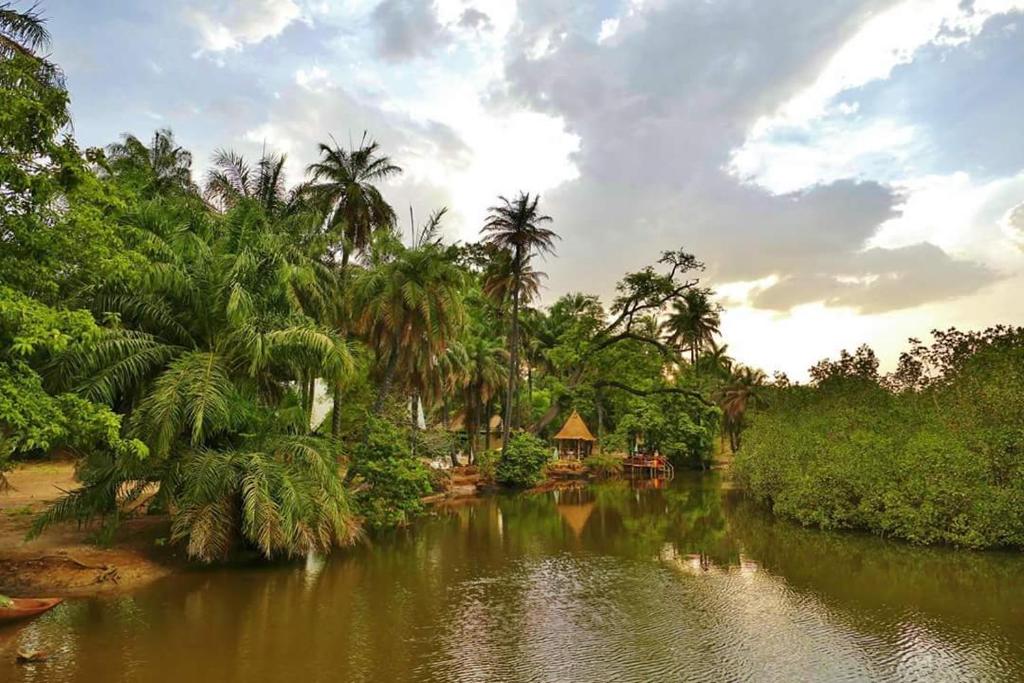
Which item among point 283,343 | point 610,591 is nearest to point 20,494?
point 283,343

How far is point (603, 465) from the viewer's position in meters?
38.4

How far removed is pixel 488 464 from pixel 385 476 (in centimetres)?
1365

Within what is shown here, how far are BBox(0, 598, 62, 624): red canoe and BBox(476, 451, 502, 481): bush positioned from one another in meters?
22.1

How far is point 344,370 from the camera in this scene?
13.5 m

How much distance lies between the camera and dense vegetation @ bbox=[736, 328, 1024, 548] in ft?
49.7

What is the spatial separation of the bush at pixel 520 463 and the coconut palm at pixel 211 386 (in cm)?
1640

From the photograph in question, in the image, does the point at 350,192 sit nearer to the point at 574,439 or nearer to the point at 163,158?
the point at 163,158

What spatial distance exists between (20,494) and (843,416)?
2531 centimetres

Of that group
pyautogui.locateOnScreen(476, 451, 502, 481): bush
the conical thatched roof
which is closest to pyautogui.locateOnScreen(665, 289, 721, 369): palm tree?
the conical thatched roof

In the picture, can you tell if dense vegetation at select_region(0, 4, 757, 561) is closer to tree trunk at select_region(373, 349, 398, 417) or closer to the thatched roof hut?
tree trunk at select_region(373, 349, 398, 417)

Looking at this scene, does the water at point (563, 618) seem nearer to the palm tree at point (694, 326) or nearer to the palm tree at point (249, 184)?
the palm tree at point (249, 184)

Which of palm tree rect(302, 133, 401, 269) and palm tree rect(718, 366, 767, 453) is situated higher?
palm tree rect(302, 133, 401, 269)

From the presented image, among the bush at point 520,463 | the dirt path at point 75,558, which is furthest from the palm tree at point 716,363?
the dirt path at point 75,558

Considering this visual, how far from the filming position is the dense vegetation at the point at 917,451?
15156 mm
